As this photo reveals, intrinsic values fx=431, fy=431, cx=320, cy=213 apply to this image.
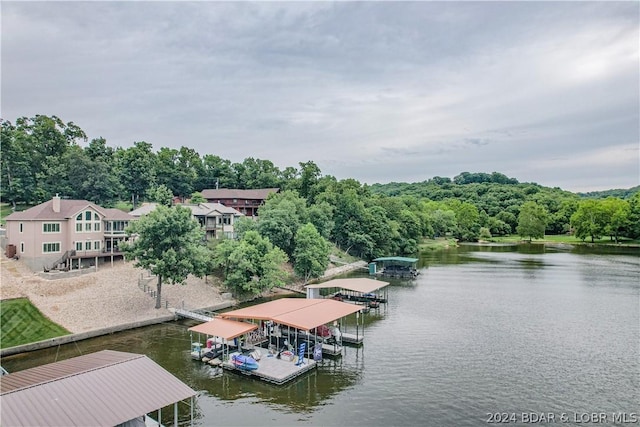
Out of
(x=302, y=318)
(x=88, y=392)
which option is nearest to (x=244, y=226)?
(x=302, y=318)

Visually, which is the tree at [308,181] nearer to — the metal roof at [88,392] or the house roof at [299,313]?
the house roof at [299,313]


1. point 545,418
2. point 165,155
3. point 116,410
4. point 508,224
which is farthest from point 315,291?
point 508,224

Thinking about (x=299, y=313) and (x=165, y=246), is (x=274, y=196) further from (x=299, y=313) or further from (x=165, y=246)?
(x=299, y=313)

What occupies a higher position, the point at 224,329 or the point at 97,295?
the point at 97,295

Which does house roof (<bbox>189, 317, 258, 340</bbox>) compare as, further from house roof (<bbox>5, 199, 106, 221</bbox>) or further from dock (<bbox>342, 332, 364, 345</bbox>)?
house roof (<bbox>5, 199, 106, 221</bbox>)

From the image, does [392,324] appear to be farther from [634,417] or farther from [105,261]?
[105,261]

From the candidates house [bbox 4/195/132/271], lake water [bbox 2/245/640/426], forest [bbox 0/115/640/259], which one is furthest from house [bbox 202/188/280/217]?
lake water [bbox 2/245/640/426]
